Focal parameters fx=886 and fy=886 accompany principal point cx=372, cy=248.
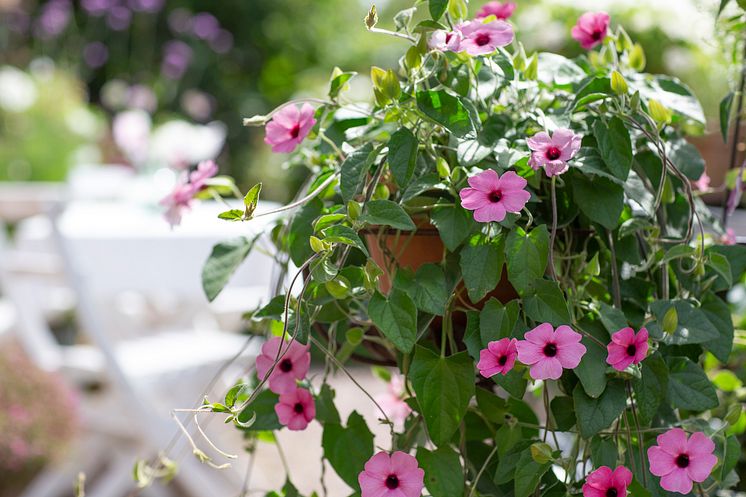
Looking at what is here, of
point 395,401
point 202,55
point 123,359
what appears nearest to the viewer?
point 395,401

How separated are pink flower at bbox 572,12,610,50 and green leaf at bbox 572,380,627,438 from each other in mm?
339

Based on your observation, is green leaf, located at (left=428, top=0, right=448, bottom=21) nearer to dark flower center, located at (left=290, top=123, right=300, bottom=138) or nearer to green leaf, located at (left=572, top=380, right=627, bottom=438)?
dark flower center, located at (left=290, top=123, right=300, bottom=138)

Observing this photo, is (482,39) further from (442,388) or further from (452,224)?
(442,388)

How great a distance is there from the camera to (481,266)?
0.63 metres

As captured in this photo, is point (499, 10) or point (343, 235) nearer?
point (343, 235)

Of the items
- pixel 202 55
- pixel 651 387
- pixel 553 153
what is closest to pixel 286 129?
pixel 553 153

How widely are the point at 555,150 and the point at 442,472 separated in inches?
10.1

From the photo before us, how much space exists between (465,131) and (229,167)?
253 inches

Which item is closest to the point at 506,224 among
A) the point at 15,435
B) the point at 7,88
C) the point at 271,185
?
the point at 15,435

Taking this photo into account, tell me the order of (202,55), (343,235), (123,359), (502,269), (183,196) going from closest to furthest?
1. (343,235)
2. (502,269)
3. (183,196)
4. (123,359)
5. (202,55)

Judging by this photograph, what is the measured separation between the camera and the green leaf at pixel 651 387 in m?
0.64

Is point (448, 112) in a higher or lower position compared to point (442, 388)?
higher

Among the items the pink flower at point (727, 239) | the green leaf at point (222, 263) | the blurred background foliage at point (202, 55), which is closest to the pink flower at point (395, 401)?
the green leaf at point (222, 263)

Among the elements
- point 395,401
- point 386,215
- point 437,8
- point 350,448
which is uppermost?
point 437,8
